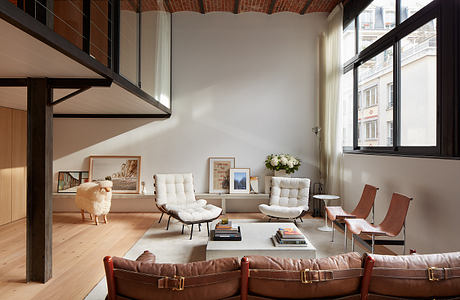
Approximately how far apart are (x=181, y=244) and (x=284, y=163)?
8.85 ft

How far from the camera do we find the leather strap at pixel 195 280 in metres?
1.59

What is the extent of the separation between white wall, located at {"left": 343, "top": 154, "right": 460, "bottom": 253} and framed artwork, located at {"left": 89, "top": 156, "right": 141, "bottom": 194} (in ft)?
14.6

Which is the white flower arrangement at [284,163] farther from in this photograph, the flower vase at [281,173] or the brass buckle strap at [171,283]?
the brass buckle strap at [171,283]

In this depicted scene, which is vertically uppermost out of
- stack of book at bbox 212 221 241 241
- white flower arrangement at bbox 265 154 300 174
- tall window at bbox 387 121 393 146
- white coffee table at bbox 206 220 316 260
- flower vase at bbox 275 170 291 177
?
tall window at bbox 387 121 393 146

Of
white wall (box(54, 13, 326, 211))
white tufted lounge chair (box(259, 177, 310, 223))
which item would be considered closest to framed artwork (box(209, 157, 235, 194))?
white wall (box(54, 13, 326, 211))

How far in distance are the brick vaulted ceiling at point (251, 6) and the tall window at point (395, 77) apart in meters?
0.98

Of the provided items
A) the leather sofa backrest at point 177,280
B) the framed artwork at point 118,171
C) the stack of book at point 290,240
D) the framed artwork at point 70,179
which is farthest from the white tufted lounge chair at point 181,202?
the leather sofa backrest at point 177,280

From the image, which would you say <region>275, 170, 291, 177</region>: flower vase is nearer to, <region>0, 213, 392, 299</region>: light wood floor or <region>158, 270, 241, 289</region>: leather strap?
<region>0, 213, 392, 299</region>: light wood floor

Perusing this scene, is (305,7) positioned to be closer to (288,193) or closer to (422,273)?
(288,193)

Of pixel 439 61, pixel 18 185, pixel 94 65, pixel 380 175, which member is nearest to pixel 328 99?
pixel 380 175

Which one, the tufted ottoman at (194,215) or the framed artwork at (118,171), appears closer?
the tufted ottoman at (194,215)

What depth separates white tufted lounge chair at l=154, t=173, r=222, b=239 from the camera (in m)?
4.95

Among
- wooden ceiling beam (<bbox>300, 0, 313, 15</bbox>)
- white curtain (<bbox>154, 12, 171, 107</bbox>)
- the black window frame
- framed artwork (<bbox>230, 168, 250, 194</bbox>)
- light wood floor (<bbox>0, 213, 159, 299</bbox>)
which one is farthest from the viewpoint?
framed artwork (<bbox>230, 168, 250, 194</bbox>)

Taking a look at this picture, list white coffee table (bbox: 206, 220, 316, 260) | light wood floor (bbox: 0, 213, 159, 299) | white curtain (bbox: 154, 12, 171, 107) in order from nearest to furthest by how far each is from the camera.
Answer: light wood floor (bbox: 0, 213, 159, 299) → white coffee table (bbox: 206, 220, 316, 260) → white curtain (bbox: 154, 12, 171, 107)
